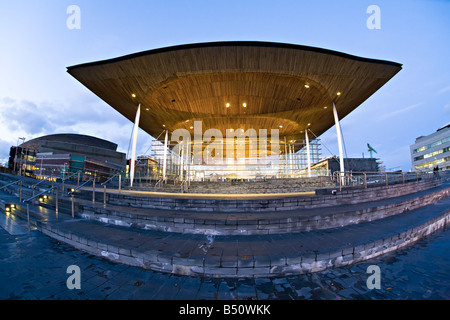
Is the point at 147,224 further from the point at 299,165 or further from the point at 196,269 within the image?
the point at 299,165

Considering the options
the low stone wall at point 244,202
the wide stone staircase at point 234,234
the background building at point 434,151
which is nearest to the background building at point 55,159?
the low stone wall at point 244,202

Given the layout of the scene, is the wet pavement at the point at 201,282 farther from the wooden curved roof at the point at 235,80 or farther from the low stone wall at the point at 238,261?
the wooden curved roof at the point at 235,80

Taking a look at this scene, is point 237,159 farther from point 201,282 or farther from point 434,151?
point 434,151

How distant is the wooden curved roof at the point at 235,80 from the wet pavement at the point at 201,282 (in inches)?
461

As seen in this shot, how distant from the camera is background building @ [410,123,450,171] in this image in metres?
48.7

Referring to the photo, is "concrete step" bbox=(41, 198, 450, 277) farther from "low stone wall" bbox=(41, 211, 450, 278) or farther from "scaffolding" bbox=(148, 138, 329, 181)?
"scaffolding" bbox=(148, 138, 329, 181)

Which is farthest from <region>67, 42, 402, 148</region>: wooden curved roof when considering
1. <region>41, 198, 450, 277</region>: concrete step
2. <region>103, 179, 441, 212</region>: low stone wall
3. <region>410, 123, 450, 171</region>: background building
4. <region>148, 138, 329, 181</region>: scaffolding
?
<region>410, 123, 450, 171</region>: background building

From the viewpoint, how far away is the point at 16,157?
3488cm

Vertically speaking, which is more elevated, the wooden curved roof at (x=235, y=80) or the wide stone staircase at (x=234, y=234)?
the wooden curved roof at (x=235, y=80)

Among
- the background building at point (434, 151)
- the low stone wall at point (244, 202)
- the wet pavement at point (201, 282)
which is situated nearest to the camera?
the wet pavement at point (201, 282)

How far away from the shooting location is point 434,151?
5262cm

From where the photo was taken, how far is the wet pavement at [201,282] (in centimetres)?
213

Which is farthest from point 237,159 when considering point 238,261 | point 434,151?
point 434,151
